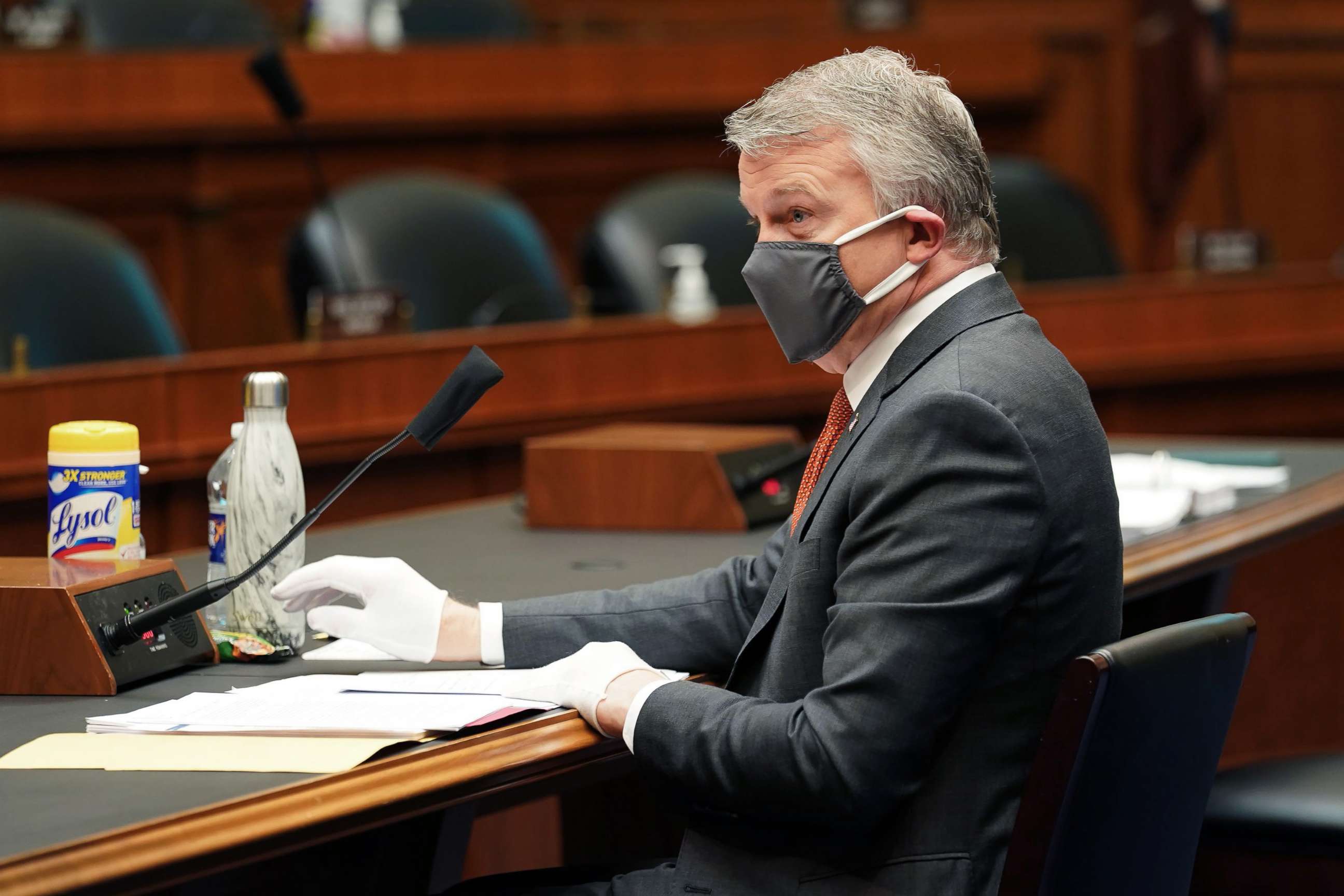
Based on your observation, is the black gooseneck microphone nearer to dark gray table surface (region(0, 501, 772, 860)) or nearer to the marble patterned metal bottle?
dark gray table surface (region(0, 501, 772, 860))

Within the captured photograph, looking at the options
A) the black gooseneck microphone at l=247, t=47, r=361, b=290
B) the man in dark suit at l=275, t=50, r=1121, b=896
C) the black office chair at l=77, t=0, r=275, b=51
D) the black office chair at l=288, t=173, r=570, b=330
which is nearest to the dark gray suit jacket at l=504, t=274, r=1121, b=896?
the man in dark suit at l=275, t=50, r=1121, b=896

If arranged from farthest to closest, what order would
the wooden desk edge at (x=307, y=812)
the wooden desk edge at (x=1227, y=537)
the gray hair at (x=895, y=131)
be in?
1. the wooden desk edge at (x=1227, y=537)
2. the gray hair at (x=895, y=131)
3. the wooden desk edge at (x=307, y=812)

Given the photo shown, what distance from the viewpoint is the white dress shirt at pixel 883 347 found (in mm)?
1316

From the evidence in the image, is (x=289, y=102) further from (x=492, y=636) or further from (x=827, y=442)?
(x=827, y=442)

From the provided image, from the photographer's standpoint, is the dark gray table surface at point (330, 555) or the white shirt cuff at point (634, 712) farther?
the white shirt cuff at point (634, 712)

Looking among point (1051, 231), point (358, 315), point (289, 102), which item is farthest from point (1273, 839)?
point (1051, 231)

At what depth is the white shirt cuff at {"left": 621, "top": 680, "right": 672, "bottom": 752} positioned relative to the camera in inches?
51.4

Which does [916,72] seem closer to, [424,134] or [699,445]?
[699,445]

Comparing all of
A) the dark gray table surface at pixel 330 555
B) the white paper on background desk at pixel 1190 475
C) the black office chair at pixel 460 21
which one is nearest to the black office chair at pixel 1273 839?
the white paper on background desk at pixel 1190 475

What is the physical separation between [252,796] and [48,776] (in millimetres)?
164

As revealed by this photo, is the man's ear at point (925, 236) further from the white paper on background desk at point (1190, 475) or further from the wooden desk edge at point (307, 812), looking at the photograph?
the white paper on background desk at point (1190, 475)

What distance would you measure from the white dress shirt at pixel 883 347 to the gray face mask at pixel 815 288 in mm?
24

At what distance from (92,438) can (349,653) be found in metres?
0.29

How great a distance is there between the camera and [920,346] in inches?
52.4
